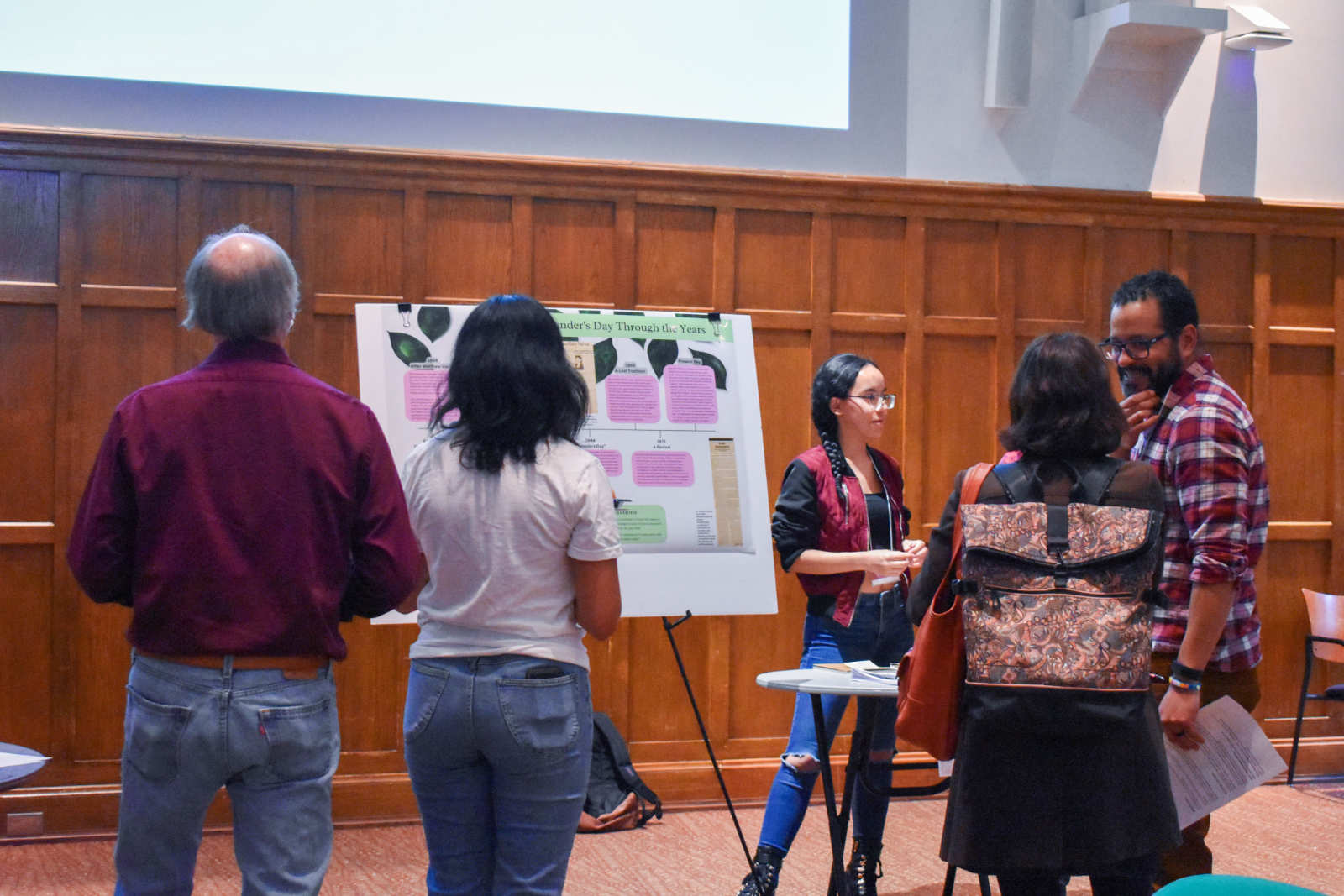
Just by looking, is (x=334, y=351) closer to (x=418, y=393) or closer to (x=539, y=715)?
(x=418, y=393)

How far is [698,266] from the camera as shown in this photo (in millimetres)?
4566

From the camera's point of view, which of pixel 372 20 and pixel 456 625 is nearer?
pixel 456 625

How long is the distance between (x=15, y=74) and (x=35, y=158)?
0.30m

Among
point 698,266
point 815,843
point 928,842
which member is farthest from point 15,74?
point 928,842

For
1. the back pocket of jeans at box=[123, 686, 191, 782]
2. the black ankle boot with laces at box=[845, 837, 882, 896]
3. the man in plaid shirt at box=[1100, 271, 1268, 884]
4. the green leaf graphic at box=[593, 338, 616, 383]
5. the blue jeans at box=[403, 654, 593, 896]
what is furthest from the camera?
the green leaf graphic at box=[593, 338, 616, 383]

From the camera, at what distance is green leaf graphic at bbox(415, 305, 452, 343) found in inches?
124

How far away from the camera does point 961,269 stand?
4.81 meters

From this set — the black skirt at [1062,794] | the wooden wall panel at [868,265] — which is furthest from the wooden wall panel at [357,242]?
the black skirt at [1062,794]

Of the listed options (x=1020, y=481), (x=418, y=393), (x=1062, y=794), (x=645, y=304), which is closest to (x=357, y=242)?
(x=645, y=304)

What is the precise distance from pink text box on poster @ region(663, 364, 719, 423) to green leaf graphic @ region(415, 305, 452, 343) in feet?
1.99

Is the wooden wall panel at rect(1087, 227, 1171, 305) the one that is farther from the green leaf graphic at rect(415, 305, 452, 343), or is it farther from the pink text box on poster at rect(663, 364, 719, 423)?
the green leaf graphic at rect(415, 305, 452, 343)

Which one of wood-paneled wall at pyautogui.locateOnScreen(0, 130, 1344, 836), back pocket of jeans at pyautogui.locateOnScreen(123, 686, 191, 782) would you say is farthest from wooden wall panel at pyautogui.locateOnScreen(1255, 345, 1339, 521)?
back pocket of jeans at pyautogui.locateOnScreen(123, 686, 191, 782)

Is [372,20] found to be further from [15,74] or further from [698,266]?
[698,266]

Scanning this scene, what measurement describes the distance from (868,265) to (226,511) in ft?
11.1
